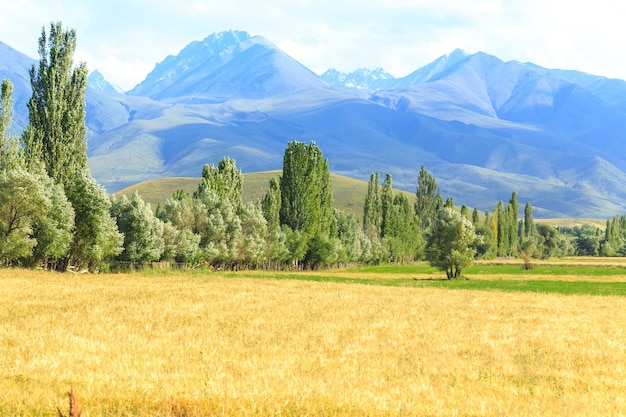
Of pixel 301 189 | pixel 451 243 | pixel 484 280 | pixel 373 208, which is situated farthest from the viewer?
pixel 373 208

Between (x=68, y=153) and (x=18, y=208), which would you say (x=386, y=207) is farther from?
(x=18, y=208)

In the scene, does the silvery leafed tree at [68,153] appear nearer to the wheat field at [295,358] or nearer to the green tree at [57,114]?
the green tree at [57,114]

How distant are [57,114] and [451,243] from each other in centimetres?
5377

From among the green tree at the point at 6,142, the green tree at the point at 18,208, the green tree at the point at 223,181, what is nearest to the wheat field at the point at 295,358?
the green tree at the point at 18,208

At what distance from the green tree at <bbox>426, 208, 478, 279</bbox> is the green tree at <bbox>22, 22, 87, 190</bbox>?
49.3 m

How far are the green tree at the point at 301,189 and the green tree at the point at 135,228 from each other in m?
39.8

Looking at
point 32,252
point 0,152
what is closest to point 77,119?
point 0,152

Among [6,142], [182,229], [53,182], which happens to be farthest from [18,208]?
[182,229]

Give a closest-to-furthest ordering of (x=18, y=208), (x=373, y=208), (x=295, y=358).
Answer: (x=295, y=358), (x=18, y=208), (x=373, y=208)

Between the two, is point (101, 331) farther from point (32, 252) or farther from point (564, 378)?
point (32, 252)

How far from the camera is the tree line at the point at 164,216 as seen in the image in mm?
57062

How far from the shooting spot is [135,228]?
2810 inches

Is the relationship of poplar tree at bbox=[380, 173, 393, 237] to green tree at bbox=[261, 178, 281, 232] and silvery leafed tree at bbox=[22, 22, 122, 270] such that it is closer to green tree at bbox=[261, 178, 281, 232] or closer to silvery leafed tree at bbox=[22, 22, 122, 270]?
Result: green tree at bbox=[261, 178, 281, 232]

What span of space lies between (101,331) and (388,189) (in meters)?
135
